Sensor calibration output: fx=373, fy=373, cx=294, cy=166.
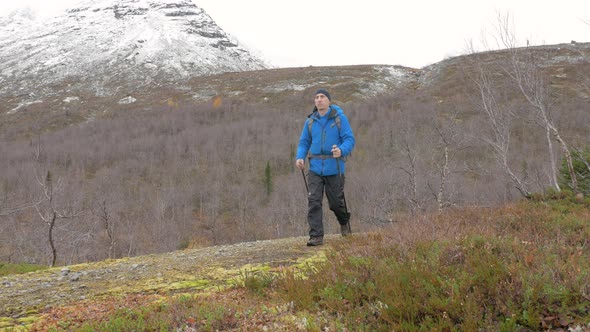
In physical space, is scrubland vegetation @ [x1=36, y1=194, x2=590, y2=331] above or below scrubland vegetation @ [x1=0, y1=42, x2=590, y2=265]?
above

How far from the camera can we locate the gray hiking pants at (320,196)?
6230 millimetres

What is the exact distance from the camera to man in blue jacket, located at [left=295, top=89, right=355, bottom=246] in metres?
6.20

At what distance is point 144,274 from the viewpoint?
5.17 meters

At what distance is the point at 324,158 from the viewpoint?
621cm

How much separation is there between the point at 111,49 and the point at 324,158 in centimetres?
15690

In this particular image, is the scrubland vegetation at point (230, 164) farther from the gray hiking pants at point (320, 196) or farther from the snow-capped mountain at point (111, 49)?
the snow-capped mountain at point (111, 49)

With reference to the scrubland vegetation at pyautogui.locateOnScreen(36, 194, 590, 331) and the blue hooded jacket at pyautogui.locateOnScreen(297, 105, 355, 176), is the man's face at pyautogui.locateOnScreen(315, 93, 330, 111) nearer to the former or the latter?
the blue hooded jacket at pyautogui.locateOnScreen(297, 105, 355, 176)

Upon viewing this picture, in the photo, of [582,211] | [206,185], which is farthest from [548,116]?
[206,185]

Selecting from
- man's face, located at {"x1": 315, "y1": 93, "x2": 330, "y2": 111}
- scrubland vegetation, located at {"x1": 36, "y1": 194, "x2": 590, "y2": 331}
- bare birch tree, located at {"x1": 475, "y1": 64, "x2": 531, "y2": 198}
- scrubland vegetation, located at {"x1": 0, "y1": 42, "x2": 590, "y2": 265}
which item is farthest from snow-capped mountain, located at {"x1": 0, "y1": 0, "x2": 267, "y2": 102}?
scrubland vegetation, located at {"x1": 36, "y1": 194, "x2": 590, "y2": 331}

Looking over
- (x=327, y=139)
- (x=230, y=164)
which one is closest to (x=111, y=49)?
(x=230, y=164)

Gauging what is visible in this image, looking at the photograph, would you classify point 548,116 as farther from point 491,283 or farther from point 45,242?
point 45,242

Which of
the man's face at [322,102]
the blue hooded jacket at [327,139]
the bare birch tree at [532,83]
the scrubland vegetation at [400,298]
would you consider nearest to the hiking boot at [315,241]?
the blue hooded jacket at [327,139]

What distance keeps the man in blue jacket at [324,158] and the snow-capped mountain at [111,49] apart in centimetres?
11425

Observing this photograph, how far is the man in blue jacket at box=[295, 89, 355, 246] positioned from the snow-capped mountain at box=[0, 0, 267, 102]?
375 feet
